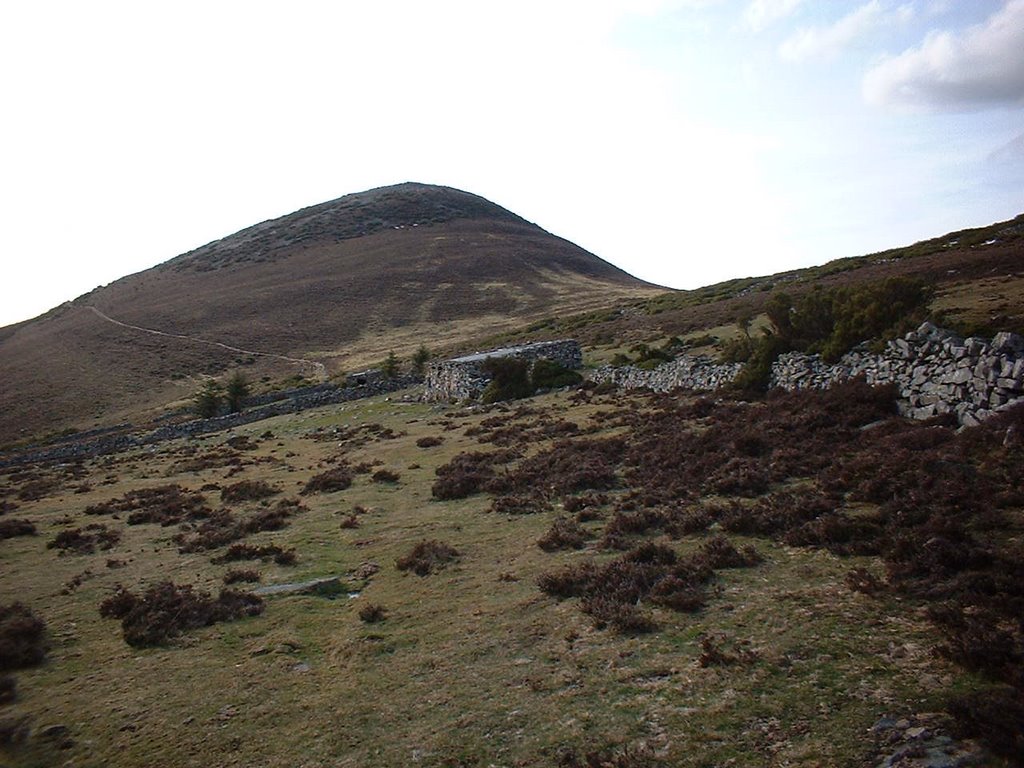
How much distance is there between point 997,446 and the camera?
37.6ft

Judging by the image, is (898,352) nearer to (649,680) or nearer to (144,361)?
(649,680)

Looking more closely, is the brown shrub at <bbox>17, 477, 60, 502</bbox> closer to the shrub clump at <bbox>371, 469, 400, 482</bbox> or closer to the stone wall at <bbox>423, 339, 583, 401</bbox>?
the shrub clump at <bbox>371, 469, 400, 482</bbox>

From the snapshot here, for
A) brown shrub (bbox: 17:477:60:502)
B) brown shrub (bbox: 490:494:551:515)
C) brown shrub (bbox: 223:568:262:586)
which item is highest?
brown shrub (bbox: 490:494:551:515)

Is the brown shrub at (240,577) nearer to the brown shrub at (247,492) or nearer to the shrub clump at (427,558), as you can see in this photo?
the shrub clump at (427,558)

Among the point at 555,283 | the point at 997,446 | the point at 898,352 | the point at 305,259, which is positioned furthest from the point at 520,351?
the point at 305,259

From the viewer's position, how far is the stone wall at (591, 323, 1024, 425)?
12664mm

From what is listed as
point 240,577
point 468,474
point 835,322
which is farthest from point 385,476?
point 835,322

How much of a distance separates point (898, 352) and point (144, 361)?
9577cm

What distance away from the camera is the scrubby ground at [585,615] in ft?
21.4

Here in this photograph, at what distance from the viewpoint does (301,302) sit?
11656 centimetres

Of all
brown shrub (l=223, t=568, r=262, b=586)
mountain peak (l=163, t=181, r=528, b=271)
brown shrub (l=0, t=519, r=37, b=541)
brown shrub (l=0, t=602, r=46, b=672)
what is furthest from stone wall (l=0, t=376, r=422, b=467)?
mountain peak (l=163, t=181, r=528, b=271)

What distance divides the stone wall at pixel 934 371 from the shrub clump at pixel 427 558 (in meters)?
10.9

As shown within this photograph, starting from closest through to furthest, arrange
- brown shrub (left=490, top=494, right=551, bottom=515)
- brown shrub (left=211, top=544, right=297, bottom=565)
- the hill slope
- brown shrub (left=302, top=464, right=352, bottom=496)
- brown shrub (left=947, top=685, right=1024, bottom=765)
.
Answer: brown shrub (left=947, top=685, right=1024, bottom=765) < brown shrub (left=211, top=544, right=297, bottom=565) < brown shrub (left=490, top=494, right=551, bottom=515) < brown shrub (left=302, top=464, right=352, bottom=496) < the hill slope

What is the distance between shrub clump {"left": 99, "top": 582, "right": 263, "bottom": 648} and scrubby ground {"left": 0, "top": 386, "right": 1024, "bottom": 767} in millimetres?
52
